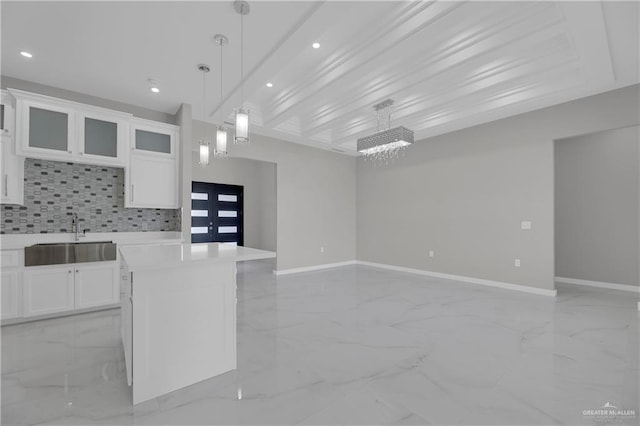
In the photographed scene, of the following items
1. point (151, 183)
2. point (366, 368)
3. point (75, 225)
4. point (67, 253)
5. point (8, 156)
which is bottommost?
point (366, 368)

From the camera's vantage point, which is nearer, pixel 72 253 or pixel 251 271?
pixel 72 253

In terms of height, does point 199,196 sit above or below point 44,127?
below

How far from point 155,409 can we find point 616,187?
6887 mm

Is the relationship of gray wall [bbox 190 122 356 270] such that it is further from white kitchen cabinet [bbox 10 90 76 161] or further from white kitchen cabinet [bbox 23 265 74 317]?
white kitchen cabinet [bbox 23 265 74 317]

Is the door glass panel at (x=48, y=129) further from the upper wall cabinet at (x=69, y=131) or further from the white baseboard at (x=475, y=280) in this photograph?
the white baseboard at (x=475, y=280)

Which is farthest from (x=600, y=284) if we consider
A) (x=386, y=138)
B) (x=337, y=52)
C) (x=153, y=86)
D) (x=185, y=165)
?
(x=153, y=86)

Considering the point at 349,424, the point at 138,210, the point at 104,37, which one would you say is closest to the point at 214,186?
the point at 138,210

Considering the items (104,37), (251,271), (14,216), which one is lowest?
(251,271)

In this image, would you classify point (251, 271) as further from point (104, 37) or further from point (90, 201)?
point (104, 37)

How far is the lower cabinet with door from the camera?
3.27m

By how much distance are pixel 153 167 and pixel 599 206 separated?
287 inches

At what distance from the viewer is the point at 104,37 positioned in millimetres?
2785

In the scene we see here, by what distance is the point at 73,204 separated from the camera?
3.93 meters

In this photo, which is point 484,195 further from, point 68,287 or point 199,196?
point 199,196
